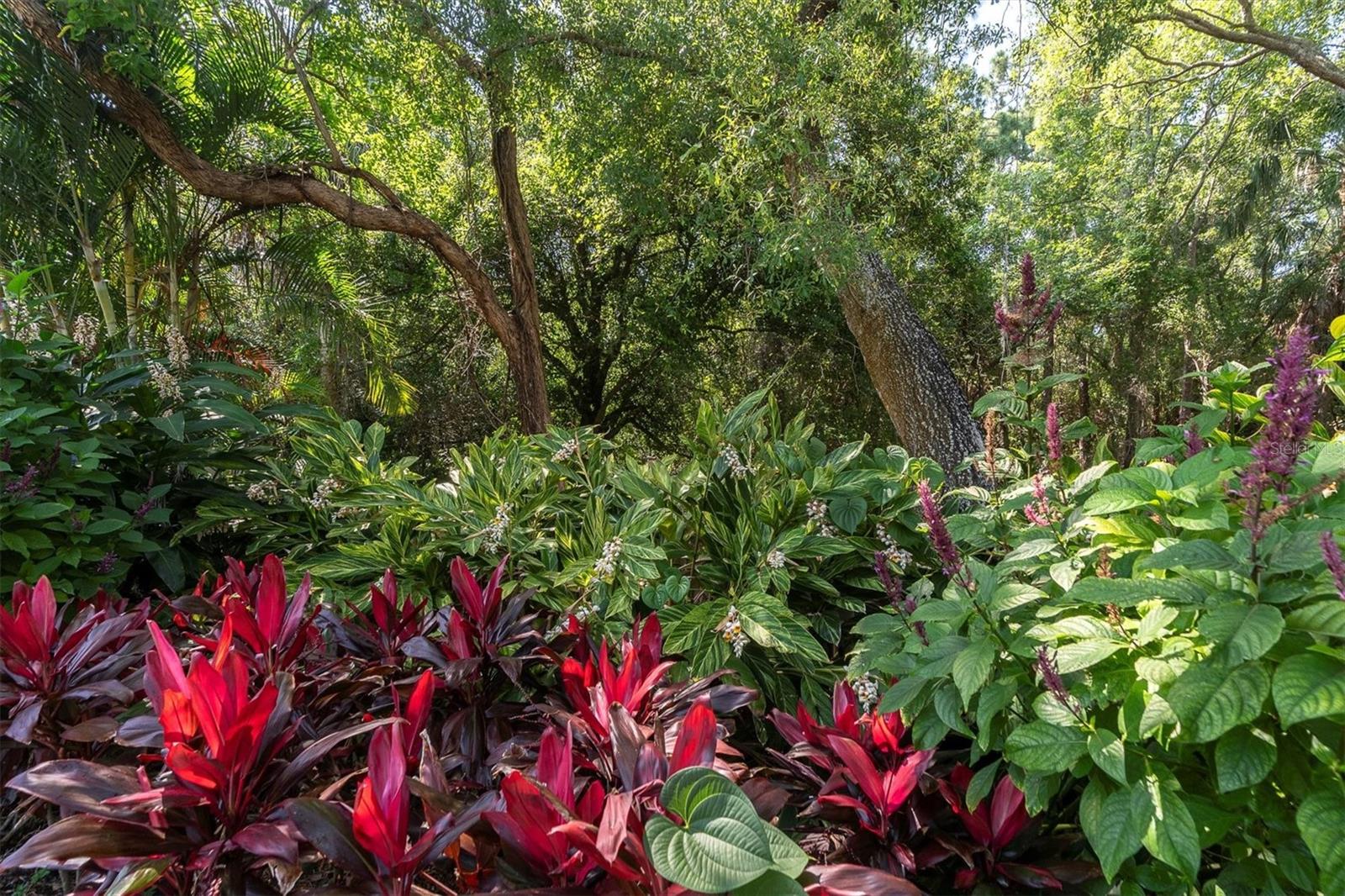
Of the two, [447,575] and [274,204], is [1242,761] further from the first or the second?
[274,204]

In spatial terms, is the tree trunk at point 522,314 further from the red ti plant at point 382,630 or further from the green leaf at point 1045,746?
the green leaf at point 1045,746

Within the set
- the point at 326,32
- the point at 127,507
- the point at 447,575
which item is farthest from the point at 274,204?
the point at 447,575

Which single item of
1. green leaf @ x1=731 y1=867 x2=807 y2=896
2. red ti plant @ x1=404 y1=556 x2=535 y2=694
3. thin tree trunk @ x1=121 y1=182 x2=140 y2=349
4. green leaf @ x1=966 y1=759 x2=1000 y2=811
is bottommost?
green leaf @ x1=966 y1=759 x2=1000 y2=811

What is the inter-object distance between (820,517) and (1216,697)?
1.10m

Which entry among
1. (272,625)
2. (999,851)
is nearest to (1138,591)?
(999,851)

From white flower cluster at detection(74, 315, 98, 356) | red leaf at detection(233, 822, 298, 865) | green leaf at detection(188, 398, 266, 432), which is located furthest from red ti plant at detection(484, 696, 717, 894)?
white flower cluster at detection(74, 315, 98, 356)

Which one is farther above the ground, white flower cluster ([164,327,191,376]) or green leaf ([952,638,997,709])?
white flower cluster ([164,327,191,376])

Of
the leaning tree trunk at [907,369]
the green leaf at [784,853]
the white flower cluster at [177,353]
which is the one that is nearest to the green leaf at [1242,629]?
the green leaf at [784,853]

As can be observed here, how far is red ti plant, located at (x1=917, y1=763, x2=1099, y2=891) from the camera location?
1.09m

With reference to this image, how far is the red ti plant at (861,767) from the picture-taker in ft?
3.64

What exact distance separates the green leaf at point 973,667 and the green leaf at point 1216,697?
10.2 inches

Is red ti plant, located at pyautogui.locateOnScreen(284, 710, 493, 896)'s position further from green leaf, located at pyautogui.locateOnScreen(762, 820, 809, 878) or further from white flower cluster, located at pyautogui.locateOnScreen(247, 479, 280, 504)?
white flower cluster, located at pyautogui.locateOnScreen(247, 479, 280, 504)

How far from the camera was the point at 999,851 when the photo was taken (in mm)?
1145

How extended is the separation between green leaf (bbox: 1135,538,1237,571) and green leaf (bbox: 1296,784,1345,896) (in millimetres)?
327
